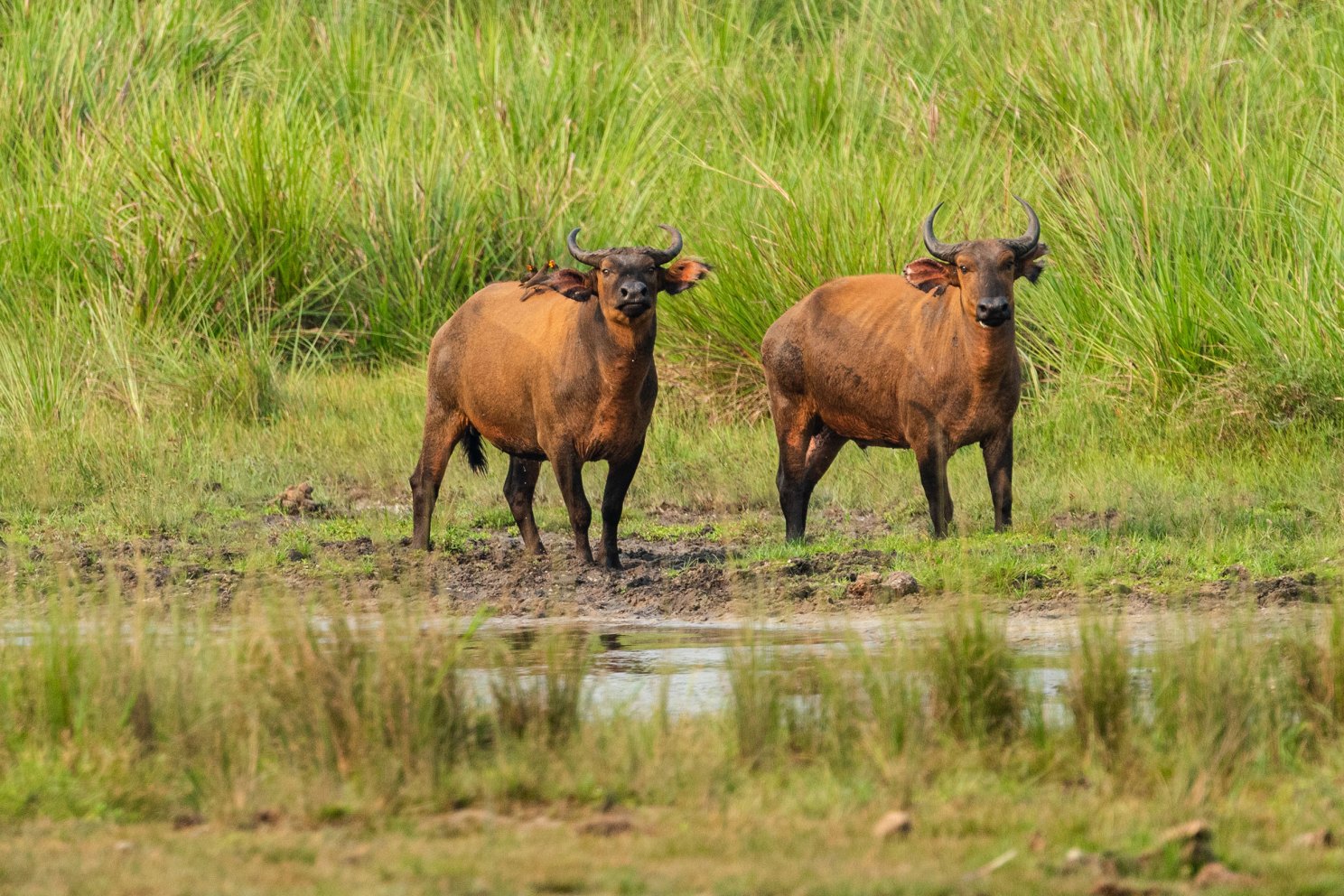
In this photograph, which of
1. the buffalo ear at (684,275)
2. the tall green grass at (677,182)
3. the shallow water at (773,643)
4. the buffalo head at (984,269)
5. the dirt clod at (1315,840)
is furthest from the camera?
the tall green grass at (677,182)

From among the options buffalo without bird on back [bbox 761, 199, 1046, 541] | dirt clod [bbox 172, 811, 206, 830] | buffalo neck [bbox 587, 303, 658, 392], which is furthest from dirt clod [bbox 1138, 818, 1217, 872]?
buffalo neck [bbox 587, 303, 658, 392]

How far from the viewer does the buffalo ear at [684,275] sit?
10.2m

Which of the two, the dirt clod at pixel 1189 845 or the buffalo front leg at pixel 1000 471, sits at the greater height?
the buffalo front leg at pixel 1000 471

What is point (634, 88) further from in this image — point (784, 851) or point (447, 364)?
point (784, 851)

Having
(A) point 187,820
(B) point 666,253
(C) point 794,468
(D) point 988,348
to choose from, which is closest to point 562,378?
(B) point 666,253

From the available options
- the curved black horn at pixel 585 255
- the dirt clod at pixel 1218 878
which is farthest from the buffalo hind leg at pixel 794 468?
the dirt clod at pixel 1218 878

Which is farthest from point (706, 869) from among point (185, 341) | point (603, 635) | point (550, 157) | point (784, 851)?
point (550, 157)

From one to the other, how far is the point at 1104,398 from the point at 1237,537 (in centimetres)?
341

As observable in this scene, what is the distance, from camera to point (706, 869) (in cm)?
462

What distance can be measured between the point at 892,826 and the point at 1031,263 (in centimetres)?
589

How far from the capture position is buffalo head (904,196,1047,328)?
32.2ft

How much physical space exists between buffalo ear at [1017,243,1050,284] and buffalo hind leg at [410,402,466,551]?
10.1 feet

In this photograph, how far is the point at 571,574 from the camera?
32.6ft

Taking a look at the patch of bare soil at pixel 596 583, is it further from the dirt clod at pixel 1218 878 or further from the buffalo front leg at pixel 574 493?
the dirt clod at pixel 1218 878
